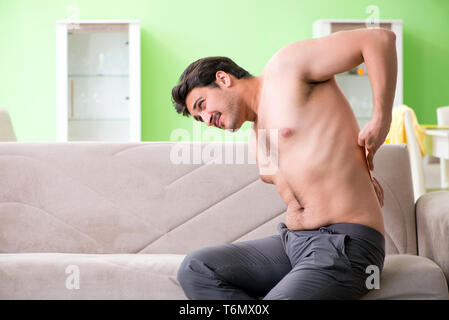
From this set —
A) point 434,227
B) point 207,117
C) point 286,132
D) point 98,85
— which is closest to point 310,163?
point 286,132

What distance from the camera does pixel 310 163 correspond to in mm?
1385

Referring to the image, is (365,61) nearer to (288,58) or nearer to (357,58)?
(357,58)

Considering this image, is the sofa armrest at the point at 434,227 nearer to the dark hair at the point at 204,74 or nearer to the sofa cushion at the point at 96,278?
the sofa cushion at the point at 96,278

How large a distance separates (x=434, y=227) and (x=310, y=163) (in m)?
0.55

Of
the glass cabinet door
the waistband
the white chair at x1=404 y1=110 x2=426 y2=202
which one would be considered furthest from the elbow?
the glass cabinet door

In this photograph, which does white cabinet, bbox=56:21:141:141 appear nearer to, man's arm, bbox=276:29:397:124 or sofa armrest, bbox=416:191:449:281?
sofa armrest, bbox=416:191:449:281

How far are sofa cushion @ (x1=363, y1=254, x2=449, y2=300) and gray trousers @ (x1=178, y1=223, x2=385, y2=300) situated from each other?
0.26 feet

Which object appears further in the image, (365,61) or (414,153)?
(414,153)

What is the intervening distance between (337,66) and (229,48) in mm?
3996

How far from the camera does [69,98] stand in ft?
16.2

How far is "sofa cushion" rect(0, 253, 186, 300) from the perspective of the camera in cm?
157

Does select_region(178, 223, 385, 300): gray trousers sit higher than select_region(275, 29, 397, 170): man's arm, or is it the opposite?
select_region(275, 29, 397, 170): man's arm

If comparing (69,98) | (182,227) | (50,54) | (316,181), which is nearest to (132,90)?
(69,98)

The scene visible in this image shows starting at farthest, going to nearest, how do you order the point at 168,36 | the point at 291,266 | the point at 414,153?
the point at 168,36 → the point at 414,153 → the point at 291,266
